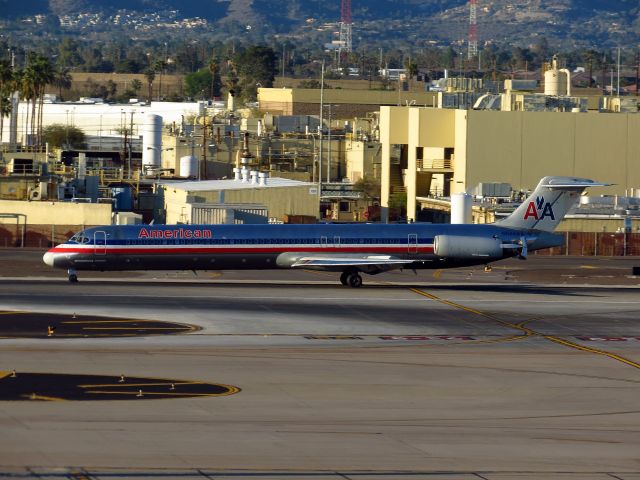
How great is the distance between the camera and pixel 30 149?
132 metres

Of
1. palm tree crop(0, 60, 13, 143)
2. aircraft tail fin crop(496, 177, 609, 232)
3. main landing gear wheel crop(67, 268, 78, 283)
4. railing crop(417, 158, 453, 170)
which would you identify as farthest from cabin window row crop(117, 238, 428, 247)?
Answer: palm tree crop(0, 60, 13, 143)

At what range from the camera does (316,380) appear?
40906mm

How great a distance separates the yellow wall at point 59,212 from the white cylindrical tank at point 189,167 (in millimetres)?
31061

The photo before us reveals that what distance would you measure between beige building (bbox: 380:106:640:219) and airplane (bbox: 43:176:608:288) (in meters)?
40.6

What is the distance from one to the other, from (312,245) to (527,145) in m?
48.1

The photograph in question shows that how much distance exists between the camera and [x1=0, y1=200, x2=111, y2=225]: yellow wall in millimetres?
88312

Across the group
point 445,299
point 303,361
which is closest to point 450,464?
point 303,361

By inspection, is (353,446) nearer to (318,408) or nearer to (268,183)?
(318,408)

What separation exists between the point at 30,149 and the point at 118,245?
235 ft

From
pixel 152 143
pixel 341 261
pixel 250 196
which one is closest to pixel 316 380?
pixel 341 261

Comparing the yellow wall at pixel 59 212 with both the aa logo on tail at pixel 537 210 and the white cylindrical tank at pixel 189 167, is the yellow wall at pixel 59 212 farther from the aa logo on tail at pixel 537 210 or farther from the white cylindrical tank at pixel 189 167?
the aa logo on tail at pixel 537 210

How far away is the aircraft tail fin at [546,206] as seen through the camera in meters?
67.2

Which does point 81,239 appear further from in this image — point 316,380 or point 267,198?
point 267,198

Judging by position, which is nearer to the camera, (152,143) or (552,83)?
(152,143)
